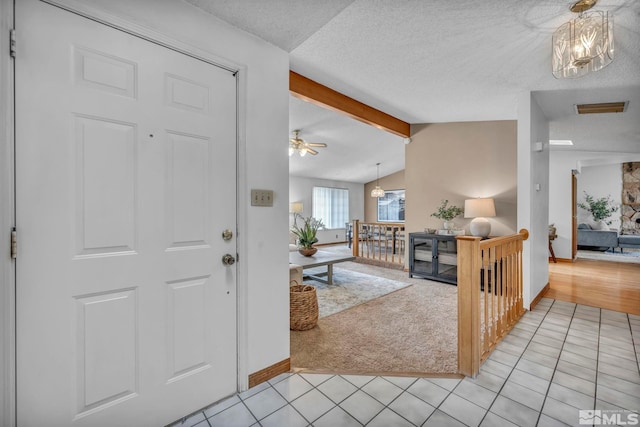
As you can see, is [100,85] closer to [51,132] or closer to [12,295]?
[51,132]

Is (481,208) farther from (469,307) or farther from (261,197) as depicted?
(261,197)

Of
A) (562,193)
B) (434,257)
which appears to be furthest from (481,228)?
(562,193)

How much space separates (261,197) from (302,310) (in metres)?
1.30

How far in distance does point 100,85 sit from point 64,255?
29.4 inches

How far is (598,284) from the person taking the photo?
13.4 feet

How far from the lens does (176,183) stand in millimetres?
1481

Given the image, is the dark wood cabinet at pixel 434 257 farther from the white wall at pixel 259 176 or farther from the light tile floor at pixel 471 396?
the white wall at pixel 259 176

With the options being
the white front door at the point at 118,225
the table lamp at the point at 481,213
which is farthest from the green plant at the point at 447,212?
the white front door at the point at 118,225

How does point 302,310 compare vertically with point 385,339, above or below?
above

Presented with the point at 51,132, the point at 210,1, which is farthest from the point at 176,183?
the point at 210,1

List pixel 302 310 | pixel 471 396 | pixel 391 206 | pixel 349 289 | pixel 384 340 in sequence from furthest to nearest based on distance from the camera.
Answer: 1. pixel 391 206
2. pixel 349 289
3. pixel 302 310
4. pixel 384 340
5. pixel 471 396

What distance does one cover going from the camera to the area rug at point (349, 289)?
10.9ft

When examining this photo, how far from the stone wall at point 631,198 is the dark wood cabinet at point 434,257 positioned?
6855mm

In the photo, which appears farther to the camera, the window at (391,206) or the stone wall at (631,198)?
the window at (391,206)
